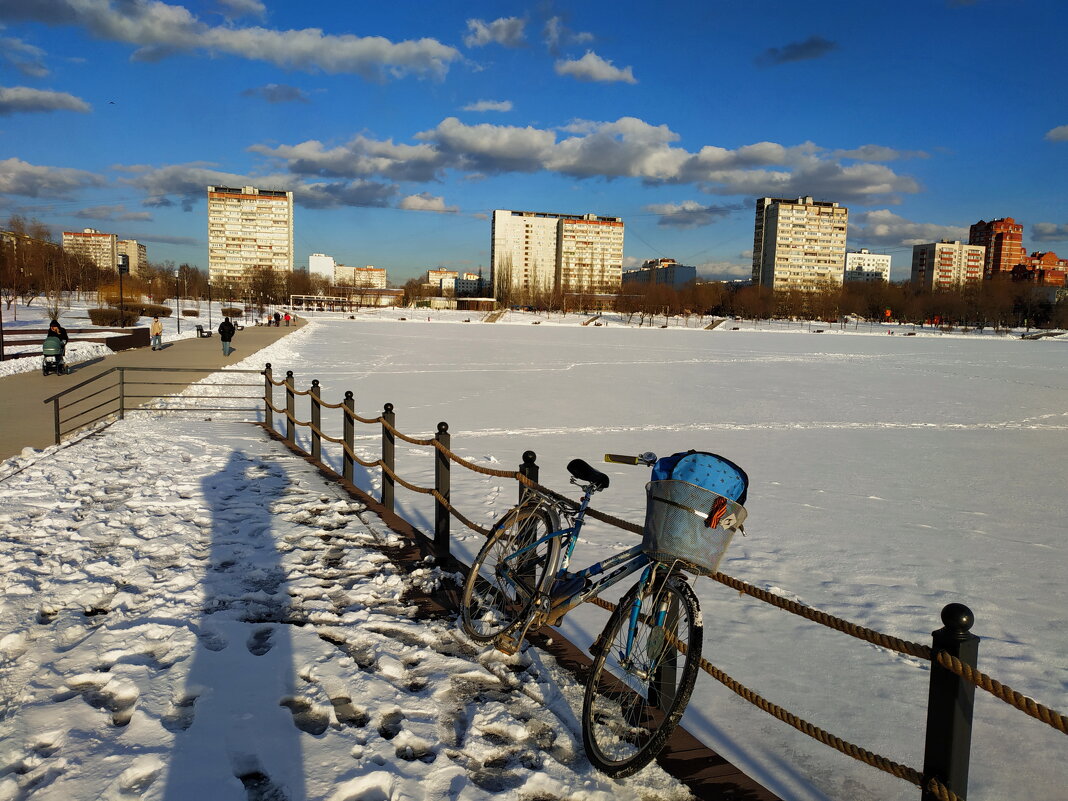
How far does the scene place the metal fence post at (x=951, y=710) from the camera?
209 centimetres

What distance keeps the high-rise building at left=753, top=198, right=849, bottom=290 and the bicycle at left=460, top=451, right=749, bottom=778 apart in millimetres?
180006

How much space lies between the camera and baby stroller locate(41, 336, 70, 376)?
17.5 metres

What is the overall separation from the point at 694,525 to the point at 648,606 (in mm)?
412

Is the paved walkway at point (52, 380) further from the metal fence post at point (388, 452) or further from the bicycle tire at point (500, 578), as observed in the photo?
the bicycle tire at point (500, 578)

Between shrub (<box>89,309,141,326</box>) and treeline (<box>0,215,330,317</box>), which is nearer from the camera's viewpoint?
shrub (<box>89,309,141,326</box>)

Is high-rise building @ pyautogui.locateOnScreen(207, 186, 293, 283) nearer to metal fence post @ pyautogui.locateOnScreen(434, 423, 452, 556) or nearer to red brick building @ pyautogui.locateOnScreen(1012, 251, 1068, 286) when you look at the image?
red brick building @ pyautogui.locateOnScreen(1012, 251, 1068, 286)

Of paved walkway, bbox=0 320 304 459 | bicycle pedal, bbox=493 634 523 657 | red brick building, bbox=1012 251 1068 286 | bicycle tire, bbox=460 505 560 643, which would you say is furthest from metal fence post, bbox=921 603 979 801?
red brick building, bbox=1012 251 1068 286

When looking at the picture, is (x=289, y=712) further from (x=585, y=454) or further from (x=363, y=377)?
(x=363, y=377)

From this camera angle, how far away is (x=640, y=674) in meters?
3.02

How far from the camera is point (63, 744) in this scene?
3.03 m

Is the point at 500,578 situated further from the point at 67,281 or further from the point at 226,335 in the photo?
the point at 67,281

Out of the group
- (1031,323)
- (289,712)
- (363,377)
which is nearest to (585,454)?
(289,712)

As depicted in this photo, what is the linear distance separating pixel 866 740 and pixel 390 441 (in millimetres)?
4574

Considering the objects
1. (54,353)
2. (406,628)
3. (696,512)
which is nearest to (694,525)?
(696,512)
